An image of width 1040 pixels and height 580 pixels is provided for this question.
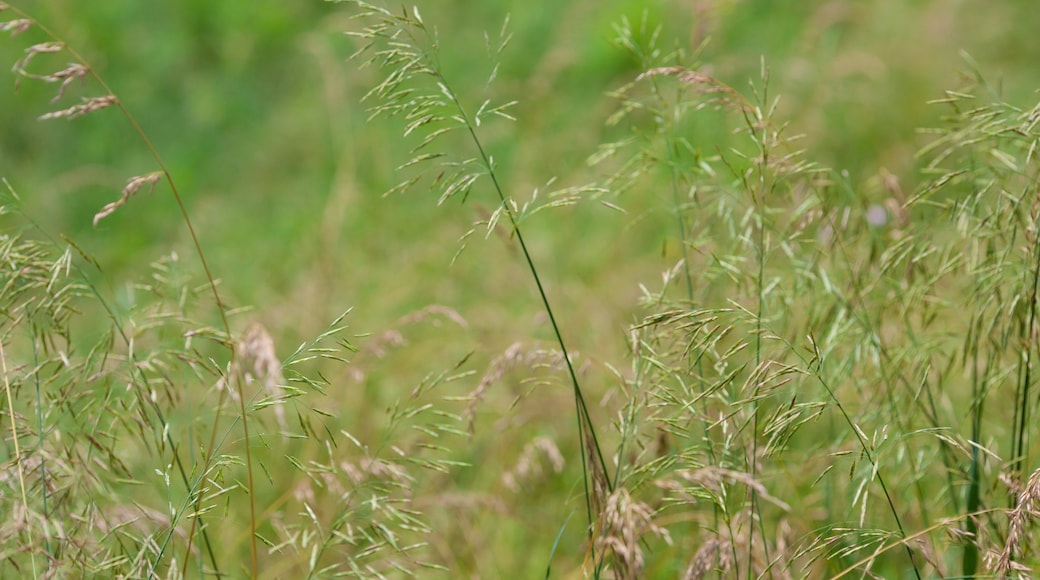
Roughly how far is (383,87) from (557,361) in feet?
1.92

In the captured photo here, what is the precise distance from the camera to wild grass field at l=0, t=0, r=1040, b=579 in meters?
1.74

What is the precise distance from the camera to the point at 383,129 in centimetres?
531

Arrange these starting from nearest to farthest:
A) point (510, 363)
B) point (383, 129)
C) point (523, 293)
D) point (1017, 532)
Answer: point (1017, 532), point (510, 363), point (523, 293), point (383, 129)

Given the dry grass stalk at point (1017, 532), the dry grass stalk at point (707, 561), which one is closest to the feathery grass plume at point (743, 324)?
the dry grass stalk at point (707, 561)

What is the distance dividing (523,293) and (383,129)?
165cm

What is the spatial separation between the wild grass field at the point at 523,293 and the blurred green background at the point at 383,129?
0.02m

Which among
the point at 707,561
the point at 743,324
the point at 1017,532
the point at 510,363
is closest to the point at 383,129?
the point at 743,324

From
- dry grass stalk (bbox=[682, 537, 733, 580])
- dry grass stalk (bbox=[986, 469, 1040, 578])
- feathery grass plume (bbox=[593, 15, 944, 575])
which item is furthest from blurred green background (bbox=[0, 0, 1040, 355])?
dry grass stalk (bbox=[986, 469, 1040, 578])

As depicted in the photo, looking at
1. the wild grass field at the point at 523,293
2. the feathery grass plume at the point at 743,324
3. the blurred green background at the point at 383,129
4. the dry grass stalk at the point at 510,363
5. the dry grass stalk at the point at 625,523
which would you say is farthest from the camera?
the blurred green background at the point at 383,129

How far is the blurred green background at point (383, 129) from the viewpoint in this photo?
425cm

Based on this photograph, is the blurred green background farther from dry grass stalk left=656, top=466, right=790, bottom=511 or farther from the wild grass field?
dry grass stalk left=656, top=466, right=790, bottom=511

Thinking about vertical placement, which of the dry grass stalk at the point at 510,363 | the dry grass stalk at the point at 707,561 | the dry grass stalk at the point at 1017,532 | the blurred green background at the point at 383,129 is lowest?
→ the blurred green background at the point at 383,129

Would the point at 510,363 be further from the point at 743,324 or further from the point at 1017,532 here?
the point at 1017,532

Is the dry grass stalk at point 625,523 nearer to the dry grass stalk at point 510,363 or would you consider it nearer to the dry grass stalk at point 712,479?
the dry grass stalk at point 712,479
